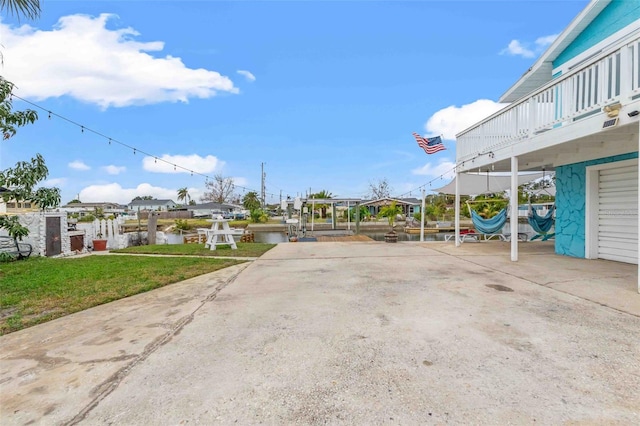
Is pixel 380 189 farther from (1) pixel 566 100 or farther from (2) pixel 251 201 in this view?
(1) pixel 566 100

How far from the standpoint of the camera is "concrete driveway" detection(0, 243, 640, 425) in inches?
77.5

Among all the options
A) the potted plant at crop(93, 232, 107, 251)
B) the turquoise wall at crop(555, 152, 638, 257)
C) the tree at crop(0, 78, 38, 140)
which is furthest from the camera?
the potted plant at crop(93, 232, 107, 251)

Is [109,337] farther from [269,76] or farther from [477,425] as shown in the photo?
[269,76]

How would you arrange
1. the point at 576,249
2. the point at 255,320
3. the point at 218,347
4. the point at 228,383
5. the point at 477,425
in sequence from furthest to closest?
the point at 576,249, the point at 255,320, the point at 218,347, the point at 228,383, the point at 477,425

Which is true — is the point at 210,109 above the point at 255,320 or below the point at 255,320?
above

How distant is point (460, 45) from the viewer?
12773 mm

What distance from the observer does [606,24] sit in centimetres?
704

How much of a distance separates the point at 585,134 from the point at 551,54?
460 centimetres

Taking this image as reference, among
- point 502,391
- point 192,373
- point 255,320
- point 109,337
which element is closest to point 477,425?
point 502,391

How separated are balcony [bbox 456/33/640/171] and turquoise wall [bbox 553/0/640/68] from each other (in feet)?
4.56

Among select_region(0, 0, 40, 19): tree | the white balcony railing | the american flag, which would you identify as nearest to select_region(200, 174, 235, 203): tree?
the american flag

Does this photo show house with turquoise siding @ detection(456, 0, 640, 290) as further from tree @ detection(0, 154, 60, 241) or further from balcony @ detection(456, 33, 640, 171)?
tree @ detection(0, 154, 60, 241)

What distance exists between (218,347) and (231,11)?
10.4 m

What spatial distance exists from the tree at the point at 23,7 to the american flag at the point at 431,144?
11894 mm
